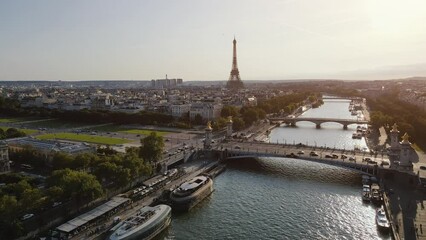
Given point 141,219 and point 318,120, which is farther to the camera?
point 318,120

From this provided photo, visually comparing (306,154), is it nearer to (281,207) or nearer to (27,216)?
(281,207)

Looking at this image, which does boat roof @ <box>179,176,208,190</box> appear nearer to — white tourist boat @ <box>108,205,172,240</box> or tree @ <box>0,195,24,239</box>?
white tourist boat @ <box>108,205,172,240</box>

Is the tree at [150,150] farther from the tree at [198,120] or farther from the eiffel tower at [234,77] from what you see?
the eiffel tower at [234,77]

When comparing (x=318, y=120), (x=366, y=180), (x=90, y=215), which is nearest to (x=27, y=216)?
(x=90, y=215)

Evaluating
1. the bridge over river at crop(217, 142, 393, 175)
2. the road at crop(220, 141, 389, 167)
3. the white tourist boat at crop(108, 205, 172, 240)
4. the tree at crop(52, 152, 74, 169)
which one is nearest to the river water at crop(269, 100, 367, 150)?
the road at crop(220, 141, 389, 167)

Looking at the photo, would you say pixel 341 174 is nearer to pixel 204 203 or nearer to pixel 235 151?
pixel 235 151

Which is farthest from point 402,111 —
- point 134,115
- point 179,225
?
point 179,225

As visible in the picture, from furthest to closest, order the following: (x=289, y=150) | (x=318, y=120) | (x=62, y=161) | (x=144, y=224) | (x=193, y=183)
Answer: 1. (x=318, y=120)
2. (x=289, y=150)
3. (x=62, y=161)
4. (x=193, y=183)
5. (x=144, y=224)
